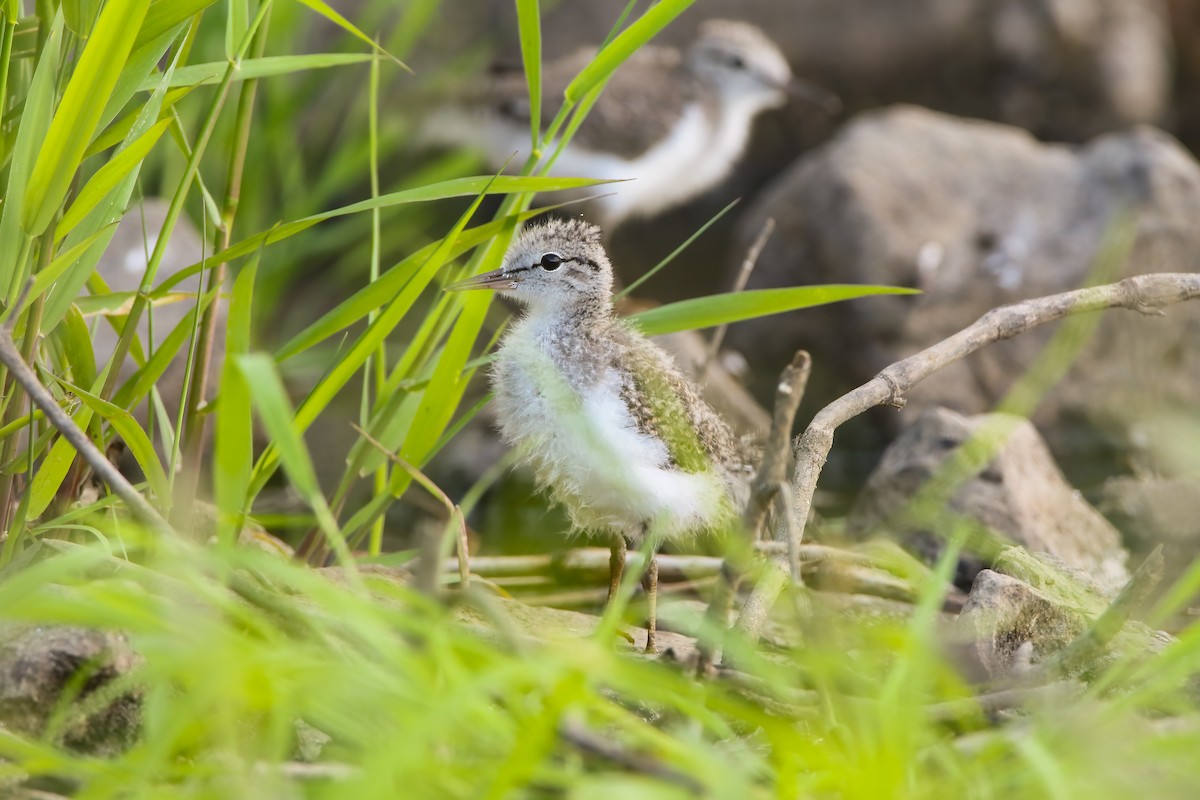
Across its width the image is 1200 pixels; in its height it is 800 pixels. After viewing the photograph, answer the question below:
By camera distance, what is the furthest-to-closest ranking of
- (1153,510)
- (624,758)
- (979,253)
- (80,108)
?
(979,253) → (1153,510) → (80,108) → (624,758)

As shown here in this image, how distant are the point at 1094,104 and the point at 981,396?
10.6 feet

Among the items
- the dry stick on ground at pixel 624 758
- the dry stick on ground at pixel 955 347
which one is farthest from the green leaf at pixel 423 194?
the dry stick on ground at pixel 624 758

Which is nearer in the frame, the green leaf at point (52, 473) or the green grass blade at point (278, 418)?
the green grass blade at point (278, 418)

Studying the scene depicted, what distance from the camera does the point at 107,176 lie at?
2447 millimetres

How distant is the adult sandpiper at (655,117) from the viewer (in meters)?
6.70

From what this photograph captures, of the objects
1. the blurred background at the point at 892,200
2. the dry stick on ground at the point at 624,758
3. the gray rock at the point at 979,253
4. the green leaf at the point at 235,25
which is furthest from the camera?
the gray rock at the point at 979,253

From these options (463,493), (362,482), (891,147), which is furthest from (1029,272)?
(362,482)

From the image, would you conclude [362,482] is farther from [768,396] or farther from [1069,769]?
[1069,769]

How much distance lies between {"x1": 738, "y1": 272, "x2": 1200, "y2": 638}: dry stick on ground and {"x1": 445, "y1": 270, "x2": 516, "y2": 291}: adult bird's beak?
89 centimetres

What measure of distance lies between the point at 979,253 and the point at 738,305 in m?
Answer: 3.77

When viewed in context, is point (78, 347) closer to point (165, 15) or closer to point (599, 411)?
point (165, 15)

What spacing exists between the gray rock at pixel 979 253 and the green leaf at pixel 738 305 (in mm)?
3019

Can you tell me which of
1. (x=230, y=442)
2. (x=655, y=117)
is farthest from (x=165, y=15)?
(x=655, y=117)

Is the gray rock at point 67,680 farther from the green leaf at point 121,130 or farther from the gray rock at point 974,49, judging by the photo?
the gray rock at point 974,49
